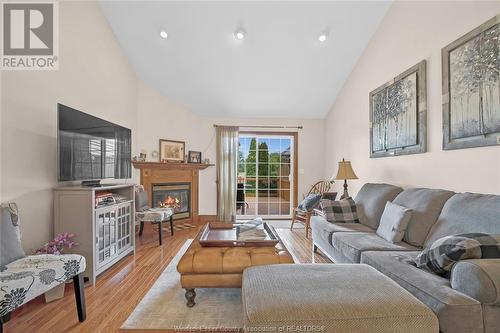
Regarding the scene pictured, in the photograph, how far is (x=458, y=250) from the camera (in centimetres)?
141

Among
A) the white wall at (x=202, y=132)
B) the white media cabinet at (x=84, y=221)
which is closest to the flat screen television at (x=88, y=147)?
the white media cabinet at (x=84, y=221)

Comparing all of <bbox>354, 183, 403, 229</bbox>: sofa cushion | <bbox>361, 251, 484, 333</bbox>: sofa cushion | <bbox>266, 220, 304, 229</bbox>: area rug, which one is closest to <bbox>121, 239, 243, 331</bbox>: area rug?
<bbox>361, 251, 484, 333</bbox>: sofa cushion

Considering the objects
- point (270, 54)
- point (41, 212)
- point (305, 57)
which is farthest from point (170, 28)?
point (41, 212)

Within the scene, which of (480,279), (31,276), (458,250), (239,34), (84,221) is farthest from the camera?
(239,34)

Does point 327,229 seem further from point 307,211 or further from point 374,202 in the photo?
point 307,211

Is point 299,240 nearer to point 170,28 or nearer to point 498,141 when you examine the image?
point 498,141

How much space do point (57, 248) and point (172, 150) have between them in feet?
9.66

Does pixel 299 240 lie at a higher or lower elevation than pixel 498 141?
lower

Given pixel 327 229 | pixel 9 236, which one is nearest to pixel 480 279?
pixel 327 229

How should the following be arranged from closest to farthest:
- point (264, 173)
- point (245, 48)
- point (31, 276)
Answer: point (31, 276)
point (245, 48)
point (264, 173)

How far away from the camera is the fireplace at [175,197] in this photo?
4770 mm

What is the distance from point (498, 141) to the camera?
1901 mm

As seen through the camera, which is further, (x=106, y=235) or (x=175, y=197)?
(x=175, y=197)

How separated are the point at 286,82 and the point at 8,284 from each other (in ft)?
14.2
